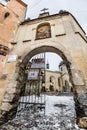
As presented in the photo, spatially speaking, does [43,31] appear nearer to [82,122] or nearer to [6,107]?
[6,107]

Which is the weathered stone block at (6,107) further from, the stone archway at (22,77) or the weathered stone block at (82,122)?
the weathered stone block at (82,122)

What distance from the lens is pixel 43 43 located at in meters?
6.77

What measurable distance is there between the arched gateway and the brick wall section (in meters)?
0.32

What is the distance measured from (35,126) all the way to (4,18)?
21.1 ft

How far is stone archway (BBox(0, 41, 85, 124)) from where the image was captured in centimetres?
497

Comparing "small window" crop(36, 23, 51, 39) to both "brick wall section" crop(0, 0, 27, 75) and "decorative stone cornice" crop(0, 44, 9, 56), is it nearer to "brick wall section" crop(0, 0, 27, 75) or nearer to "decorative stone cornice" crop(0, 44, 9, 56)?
"brick wall section" crop(0, 0, 27, 75)

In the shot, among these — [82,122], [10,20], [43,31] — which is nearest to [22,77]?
[43,31]

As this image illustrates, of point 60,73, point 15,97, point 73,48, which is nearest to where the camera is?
point 15,97

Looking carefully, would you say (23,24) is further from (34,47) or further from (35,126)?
(35,126)

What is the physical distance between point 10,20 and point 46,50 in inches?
127

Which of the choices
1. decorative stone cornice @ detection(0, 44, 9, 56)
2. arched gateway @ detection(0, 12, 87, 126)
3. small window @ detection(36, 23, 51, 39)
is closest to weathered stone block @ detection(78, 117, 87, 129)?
arched gateway @ detection(0, 12, 87, 126)

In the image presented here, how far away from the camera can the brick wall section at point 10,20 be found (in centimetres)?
710

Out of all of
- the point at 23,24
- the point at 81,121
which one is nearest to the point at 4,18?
the point at 23,24

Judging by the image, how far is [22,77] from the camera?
6418mm
